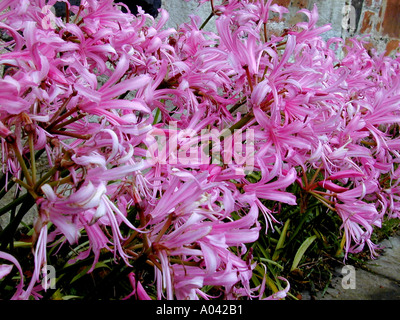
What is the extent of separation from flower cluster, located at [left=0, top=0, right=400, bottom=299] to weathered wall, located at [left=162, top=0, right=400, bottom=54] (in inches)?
43.9

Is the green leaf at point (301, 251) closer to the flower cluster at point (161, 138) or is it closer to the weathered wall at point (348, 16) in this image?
the flower cluster at point (161, 138)

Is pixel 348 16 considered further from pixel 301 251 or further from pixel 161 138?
pixel 161 138

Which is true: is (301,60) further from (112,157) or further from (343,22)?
(343,22)

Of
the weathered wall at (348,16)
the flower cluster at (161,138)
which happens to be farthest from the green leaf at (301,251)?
the weathered wall at (348,16)

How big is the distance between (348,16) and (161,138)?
332 centimetres

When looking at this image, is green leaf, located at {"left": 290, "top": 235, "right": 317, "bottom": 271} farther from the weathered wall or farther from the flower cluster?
the weathered wall

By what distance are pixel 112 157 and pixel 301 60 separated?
566mm

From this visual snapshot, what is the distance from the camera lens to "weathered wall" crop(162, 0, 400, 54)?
2230 mm

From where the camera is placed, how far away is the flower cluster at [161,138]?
0.57 metres

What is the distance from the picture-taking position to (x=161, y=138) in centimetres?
78

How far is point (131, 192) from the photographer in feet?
2.15

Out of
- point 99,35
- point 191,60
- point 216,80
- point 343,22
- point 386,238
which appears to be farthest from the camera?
point 343,22
